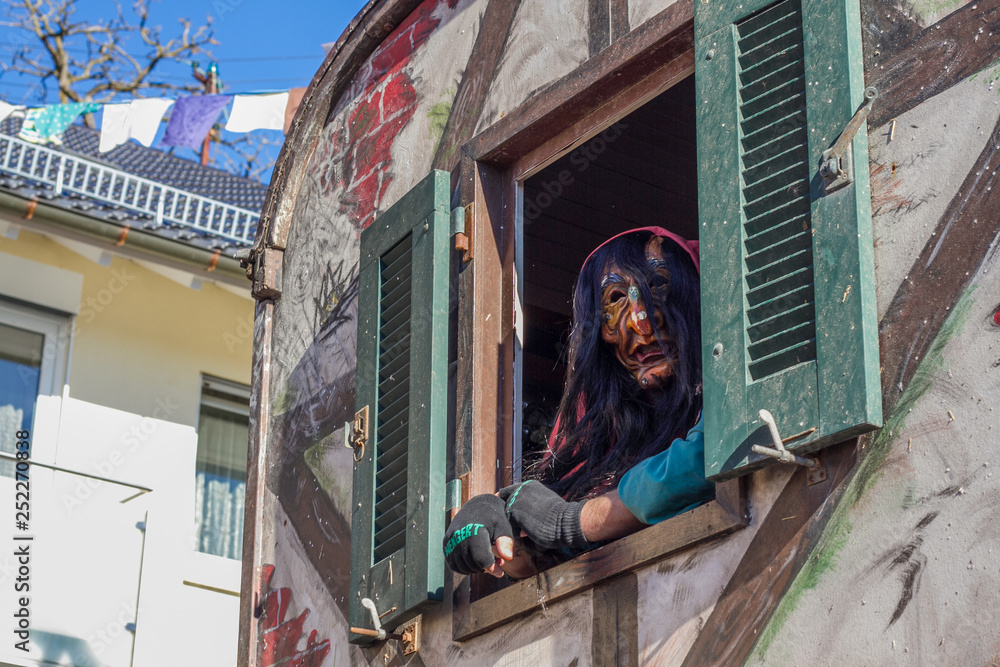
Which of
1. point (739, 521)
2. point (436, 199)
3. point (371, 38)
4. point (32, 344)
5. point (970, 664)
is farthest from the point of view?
point (32, 344)

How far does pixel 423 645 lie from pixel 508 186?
1.54 metres

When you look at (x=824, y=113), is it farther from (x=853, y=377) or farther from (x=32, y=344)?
(x=32, y=344)

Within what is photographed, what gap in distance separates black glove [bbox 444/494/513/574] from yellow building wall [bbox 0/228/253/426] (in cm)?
747

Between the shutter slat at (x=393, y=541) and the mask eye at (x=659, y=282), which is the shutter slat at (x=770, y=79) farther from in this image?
the shutter slat at (x=393, y=541)

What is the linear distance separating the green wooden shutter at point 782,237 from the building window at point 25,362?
7.97 meters

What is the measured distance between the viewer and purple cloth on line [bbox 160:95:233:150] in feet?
41.5

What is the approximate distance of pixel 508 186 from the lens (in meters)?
5.79

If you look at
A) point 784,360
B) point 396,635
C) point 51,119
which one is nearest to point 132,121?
point 51,119

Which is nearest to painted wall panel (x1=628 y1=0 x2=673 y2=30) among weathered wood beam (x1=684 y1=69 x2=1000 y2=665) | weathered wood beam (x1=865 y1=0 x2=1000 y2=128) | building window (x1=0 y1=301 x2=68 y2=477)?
weathered wood beam (x1=865 y1=0 x2=1000 y2=128)

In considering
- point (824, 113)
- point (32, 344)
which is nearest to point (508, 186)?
point (824, 113)

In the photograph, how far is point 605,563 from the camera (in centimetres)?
464

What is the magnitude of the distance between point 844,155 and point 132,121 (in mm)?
8661

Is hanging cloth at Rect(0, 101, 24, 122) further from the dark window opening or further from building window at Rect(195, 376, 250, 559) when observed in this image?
the dark window opening

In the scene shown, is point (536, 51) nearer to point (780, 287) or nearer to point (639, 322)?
point (639, 322)
